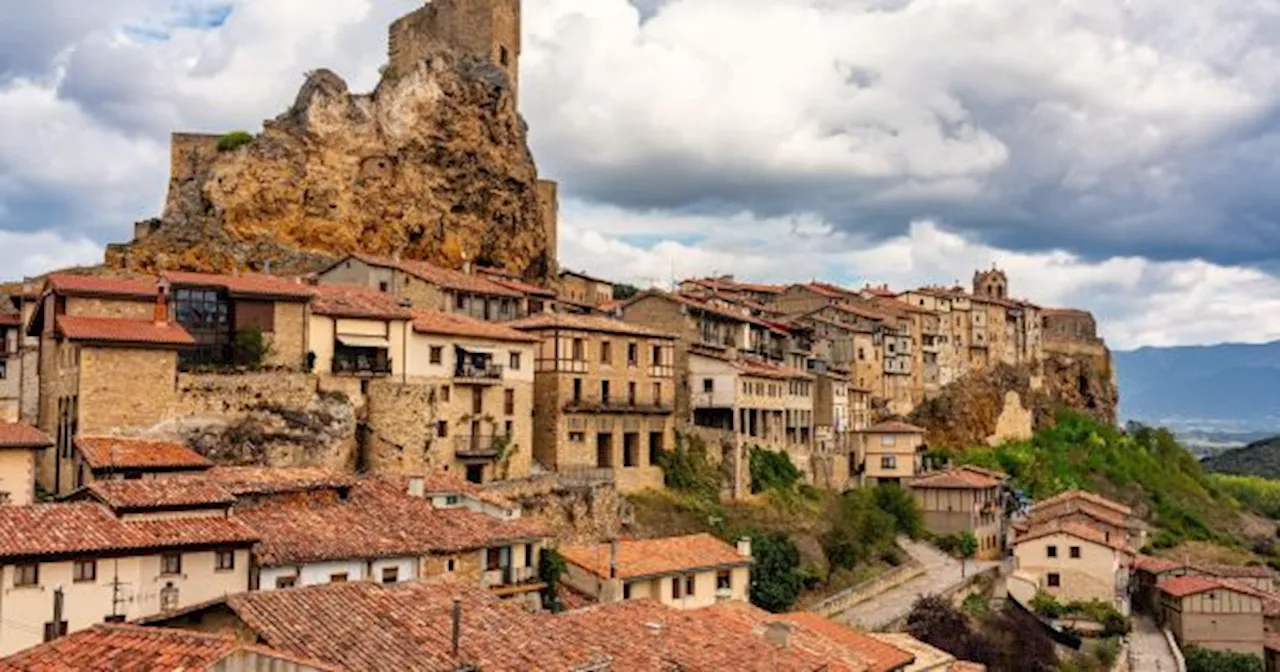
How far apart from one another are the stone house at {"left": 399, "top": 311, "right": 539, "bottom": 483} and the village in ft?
0.46

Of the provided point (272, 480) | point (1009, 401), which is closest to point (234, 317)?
point (272, 480)

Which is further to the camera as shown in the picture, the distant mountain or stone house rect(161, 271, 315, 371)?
the distant mountain

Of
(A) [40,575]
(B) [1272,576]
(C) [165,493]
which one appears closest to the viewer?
(A) [40,575]

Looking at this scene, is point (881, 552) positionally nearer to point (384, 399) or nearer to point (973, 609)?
point (973, 609)

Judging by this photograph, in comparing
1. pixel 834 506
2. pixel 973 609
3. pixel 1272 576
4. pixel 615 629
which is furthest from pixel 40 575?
pixel 1272 576

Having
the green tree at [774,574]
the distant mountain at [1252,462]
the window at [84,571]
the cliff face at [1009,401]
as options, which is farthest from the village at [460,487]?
the distant mountain at [1252,462]

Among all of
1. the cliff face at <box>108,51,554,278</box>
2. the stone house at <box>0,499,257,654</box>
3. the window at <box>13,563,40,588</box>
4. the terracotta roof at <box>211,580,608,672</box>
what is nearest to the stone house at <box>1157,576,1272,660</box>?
the cliff face at <box>108,51,554,278</box>

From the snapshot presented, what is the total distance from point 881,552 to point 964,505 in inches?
503

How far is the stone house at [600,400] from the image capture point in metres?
57.8

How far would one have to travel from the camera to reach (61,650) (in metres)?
20.4

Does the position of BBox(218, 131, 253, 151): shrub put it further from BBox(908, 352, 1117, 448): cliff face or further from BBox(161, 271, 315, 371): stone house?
BBox(908, 352, 1117, 448): cliff face

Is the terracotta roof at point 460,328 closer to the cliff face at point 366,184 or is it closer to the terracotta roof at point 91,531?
the cliff face at point 366,184

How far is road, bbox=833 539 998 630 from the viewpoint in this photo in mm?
52938

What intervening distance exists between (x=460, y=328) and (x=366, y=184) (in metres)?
29.2
